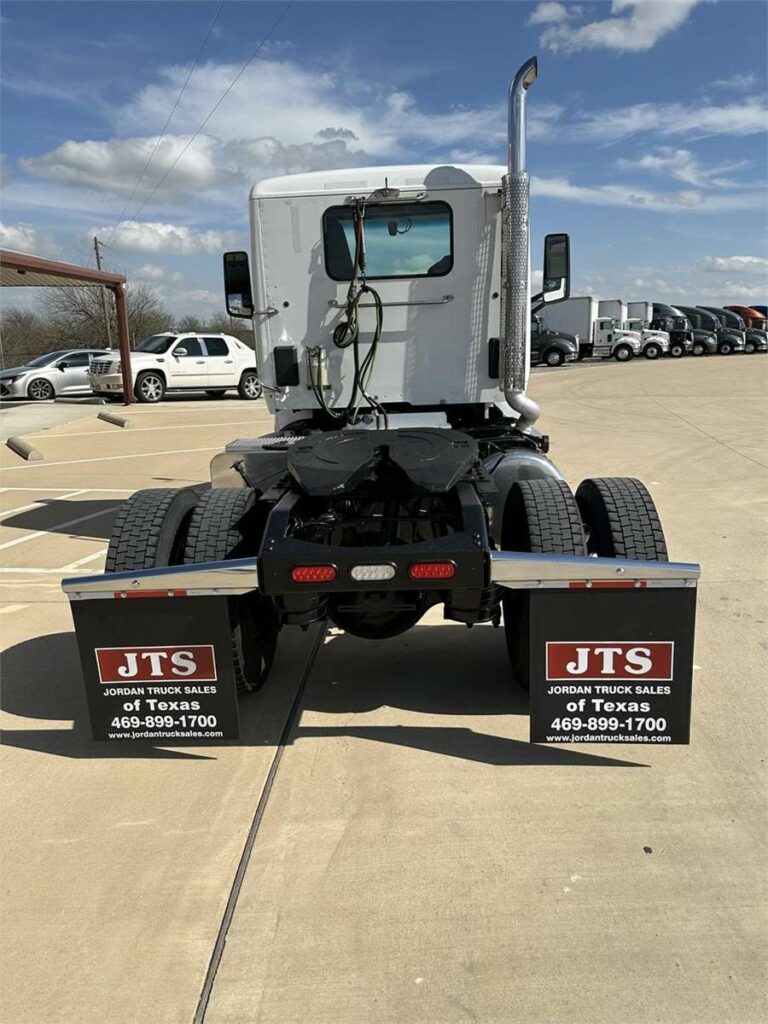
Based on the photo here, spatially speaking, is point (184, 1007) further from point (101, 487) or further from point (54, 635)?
point (101, 487)

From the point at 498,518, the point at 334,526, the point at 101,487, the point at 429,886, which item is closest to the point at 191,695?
the point at 334,526

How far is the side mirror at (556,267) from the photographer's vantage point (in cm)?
513

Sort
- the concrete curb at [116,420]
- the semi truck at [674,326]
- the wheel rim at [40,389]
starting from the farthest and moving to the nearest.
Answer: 1. the semi truck at [674,326]
2. the wheel rim at [40,389]
3. the concrete curb at [116,420]

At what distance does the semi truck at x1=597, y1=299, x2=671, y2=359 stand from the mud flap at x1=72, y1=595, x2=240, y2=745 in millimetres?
35881

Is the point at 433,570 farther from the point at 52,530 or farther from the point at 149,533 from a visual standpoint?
the point at 52,530

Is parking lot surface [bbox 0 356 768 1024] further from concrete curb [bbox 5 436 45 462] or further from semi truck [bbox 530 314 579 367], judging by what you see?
semi truck [bbox 530 314 579 367]

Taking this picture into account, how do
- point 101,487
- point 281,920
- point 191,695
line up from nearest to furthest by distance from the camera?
point 281,920, point 191,695, point 101,487

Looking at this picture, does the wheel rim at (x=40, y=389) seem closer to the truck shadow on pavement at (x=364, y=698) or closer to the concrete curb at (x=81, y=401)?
the concrete curb at (x=81, y=401)

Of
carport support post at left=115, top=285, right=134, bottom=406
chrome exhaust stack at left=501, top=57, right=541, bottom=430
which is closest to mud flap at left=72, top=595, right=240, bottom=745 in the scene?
chrome exhaust stack at left=501, top=57, right=541, bottom=430

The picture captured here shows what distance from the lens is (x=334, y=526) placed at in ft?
10.2

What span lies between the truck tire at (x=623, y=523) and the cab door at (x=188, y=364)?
55.9ft

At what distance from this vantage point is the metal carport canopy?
1511cm

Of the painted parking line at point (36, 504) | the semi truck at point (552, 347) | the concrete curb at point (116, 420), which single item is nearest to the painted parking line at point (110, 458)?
the painted parking line at point (36, 504)

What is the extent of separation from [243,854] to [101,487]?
24.2 feet
